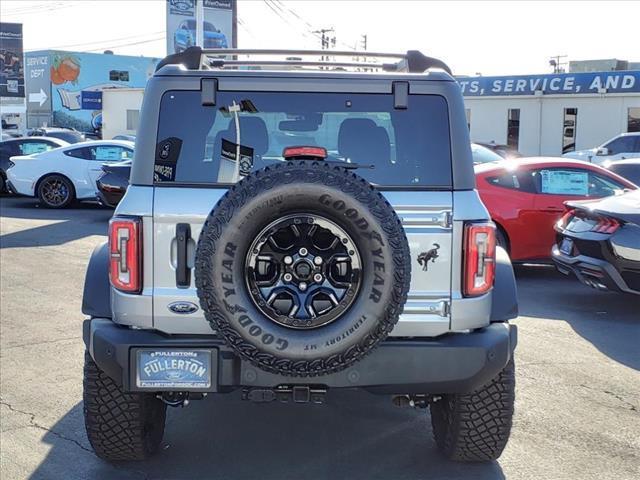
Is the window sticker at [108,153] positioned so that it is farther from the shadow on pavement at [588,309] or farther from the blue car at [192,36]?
the blue car at [192,36]

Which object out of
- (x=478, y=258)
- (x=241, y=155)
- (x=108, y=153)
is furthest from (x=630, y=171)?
(x=241, y=155)

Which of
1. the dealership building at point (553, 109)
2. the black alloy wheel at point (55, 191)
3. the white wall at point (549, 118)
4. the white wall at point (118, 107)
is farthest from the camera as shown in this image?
the white wall at point (118, 107)

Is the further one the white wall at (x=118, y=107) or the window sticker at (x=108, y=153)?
the white wall at (x=118, y=107)

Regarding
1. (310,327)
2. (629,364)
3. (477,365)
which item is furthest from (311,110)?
(629,364)

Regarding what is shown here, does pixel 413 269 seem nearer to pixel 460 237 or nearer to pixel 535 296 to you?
pixel 460 237

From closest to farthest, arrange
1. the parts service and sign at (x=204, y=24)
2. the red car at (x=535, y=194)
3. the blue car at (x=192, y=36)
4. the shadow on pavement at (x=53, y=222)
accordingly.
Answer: the red car at (x=535, y=194)
the shadow on pavement at (x=53, y=222)
the parts service and sign at (x=204, y=24)
the blue car at (x=192, y=36)

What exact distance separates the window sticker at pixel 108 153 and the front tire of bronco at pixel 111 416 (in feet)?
43.5

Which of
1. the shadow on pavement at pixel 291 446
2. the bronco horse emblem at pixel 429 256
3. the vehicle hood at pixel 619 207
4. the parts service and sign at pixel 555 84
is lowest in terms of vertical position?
the shadow on pavement at pixel 291 446

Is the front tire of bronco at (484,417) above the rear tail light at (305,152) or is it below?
below

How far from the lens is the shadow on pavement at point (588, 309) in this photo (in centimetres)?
666

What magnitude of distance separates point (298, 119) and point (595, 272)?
15.1ft

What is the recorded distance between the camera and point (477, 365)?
142 inches

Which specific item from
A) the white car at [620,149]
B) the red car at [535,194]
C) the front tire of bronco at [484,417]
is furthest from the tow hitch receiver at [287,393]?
the white car at [620,149]

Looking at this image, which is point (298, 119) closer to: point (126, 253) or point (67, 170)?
point (126, 253)
